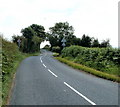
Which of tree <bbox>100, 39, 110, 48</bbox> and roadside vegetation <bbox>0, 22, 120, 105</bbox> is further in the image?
tree <bbox>100, 39, 110, 48</bbox>

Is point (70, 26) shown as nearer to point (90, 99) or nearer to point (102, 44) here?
point (102, 44)

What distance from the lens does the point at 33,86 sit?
32.5 ft

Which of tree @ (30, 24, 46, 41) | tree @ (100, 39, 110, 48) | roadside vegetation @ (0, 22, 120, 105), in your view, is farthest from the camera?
tree @ (30, 24, 46, 41)

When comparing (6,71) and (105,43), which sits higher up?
(105,43)

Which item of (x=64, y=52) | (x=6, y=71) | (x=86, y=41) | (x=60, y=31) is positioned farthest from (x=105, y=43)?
(x=60, y=31)

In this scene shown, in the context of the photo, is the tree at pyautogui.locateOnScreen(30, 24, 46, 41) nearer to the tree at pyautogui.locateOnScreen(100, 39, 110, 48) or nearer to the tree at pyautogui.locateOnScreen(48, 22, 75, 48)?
the tree at pyautogui.locateOnScreen(48, 22, 75, 48)

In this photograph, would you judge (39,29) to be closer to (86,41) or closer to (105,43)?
(86,41)

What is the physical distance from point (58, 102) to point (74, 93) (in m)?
1.60

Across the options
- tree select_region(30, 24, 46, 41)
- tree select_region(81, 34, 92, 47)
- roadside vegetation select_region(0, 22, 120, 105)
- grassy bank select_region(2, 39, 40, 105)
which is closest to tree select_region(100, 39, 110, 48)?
roadside vegetation select_region(0, 22, 120, 105)

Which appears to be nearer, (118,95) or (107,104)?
(107,104)

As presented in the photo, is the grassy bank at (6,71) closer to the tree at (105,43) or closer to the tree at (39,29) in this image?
the tree at (105,43)

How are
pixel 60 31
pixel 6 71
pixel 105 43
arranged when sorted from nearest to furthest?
pixel 6 71, pixel 105 43, pixel 60 31

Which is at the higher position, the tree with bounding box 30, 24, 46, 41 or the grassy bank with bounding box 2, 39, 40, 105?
the tree with bounding box 30, 24, 46, 41

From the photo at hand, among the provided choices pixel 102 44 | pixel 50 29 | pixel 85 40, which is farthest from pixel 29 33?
pixel 50 29
